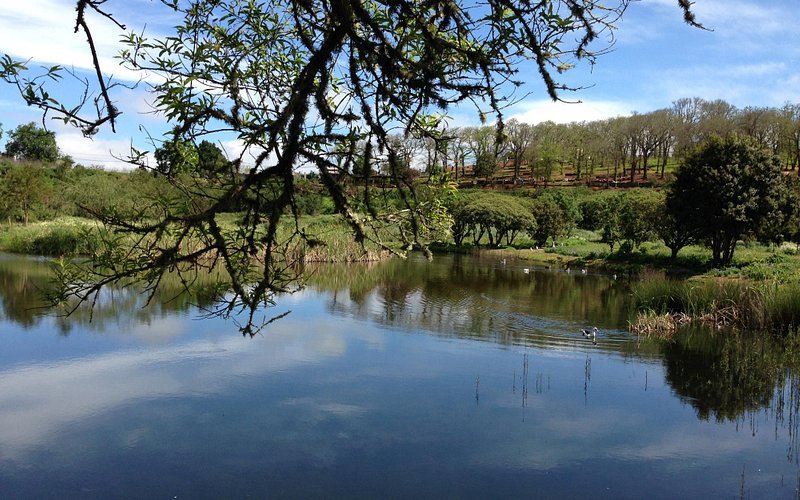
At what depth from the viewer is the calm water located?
6711 millimetres

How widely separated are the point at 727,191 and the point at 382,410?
19.9 m

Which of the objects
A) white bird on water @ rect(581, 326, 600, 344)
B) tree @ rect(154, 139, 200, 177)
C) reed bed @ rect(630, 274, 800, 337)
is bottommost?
white bird on water @ rect(581, 326, 600, 344)

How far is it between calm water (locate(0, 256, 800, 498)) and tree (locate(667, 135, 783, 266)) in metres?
11.0

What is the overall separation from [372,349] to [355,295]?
740 centimetres

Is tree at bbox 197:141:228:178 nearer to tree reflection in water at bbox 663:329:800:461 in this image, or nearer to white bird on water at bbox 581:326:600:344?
tree reflection in water at bbox 663:329:800:461

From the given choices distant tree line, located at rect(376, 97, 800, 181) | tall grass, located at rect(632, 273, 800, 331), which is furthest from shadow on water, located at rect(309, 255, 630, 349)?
distant tree line, located at rect(376, 97, 800, 181)

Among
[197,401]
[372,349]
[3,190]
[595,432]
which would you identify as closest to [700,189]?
[372,349]

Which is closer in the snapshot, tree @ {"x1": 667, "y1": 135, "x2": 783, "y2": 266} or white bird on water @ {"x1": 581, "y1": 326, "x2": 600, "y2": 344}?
white bird on water @ {"x1": 581, "y1": 326, "x2": 600, "y2": 344}

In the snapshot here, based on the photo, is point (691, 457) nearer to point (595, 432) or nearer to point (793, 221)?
point (595, 432)

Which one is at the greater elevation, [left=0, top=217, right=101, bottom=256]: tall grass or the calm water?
[left=0, top=217, right=101, bottom=256]: tall grass

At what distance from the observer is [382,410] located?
8750 mm

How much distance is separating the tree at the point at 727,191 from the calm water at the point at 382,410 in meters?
11.0

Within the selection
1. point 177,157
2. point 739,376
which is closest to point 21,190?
point 739,376

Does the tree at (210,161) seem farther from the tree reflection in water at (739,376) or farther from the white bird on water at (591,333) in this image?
the white bird on water at (591,333)
